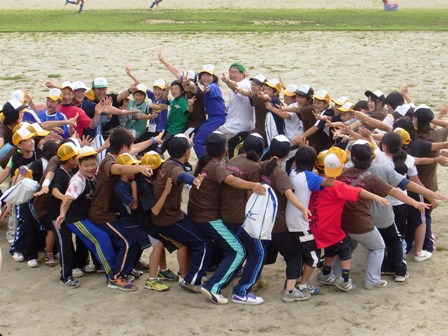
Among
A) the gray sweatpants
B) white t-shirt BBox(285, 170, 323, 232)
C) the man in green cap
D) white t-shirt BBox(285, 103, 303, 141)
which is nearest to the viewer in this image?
white t-shirt BBox(285, 170, 323, 232)

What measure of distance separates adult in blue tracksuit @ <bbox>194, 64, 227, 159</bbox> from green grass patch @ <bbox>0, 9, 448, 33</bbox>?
14.5 meters

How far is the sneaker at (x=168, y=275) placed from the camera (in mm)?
8312

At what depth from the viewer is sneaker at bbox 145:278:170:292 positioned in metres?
8.00

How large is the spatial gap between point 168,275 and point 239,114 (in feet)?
12.6

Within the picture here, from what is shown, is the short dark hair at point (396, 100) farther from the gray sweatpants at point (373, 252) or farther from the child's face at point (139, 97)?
the child's face at point (139, 97)

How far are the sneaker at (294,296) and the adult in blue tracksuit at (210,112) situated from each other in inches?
161

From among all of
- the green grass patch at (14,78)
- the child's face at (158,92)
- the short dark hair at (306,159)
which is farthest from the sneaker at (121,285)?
the green grass patch at (14,78)

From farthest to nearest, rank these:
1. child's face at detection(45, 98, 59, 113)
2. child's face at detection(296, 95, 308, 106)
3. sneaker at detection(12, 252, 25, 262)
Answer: child's face at detection(296, 95, 308, 106) < child's face at detection(45, 98, 59, 113) < sneaker at detection(12, 252, 25, 262)

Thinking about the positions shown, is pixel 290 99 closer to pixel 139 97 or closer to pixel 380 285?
pixel 139 97

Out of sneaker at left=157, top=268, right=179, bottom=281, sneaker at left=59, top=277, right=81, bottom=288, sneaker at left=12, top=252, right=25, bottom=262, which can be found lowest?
sneaker at left=12, top=252, right=25, bottom=262

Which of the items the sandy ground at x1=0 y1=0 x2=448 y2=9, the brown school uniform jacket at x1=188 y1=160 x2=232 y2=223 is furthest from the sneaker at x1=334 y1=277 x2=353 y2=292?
the sandy ground at x1=0 y1=0 x2=448 y2=9

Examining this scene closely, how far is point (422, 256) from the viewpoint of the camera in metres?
8.80

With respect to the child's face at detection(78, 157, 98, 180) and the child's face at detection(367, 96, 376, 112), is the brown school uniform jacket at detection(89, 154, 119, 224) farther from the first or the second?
the child's face at detection(367, 96, 376, 112)

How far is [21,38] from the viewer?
2439 centimetres
